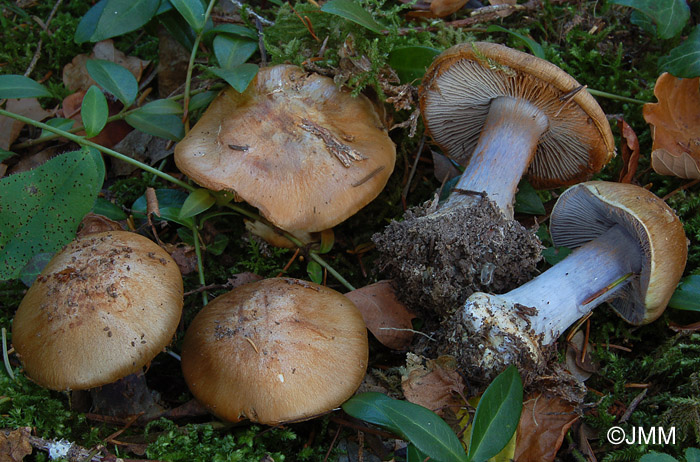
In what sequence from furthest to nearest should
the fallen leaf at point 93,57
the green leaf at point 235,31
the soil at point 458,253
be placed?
1. the fallen leaf at point 93,57
2. the green leaf at point 235,31
3. the soil at point 458,253

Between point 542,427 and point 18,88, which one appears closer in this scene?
point 542,427

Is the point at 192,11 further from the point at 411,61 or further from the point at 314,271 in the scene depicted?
the point at 314,271

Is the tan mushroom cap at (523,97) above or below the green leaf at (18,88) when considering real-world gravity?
above

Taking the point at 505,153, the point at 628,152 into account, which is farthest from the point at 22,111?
the point at 628,152

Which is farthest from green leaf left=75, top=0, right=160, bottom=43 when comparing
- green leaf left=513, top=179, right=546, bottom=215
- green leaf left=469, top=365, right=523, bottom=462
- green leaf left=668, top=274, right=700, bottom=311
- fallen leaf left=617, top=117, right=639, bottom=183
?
green leaf left=668, top=274, right=700, bottom=311

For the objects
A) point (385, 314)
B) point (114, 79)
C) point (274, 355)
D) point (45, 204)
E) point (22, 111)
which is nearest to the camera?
point (274, 355)

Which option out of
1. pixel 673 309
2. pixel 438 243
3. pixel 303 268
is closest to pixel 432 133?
pixel 438 243

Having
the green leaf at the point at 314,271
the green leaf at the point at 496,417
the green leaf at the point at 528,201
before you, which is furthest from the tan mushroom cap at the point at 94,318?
the green leaf at the point at 528,201

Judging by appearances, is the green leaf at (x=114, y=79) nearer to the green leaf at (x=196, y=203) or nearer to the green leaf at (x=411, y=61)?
the green leaf at (x=196, y=203)
